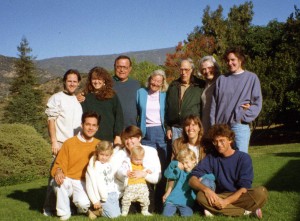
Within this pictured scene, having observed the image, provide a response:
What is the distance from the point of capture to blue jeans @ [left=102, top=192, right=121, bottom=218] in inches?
207

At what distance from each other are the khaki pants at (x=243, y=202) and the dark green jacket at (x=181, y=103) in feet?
4.24

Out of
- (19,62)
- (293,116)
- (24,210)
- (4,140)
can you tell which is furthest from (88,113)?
(19,62)

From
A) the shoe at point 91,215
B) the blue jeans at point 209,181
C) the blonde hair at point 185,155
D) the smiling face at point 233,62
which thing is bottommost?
the shoe at point 91,215

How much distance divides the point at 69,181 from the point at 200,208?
6.63 ft

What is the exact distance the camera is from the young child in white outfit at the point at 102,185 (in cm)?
529

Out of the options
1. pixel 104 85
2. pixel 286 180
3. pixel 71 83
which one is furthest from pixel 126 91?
pixel 286 180

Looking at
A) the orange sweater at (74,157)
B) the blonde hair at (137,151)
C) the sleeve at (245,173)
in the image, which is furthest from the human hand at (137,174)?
the sleeve at (245,173)

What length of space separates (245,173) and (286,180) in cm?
488

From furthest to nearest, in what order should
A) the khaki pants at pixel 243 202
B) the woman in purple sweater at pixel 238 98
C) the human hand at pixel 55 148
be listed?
the human hand at pixel 55 148, the woman in purple sweater at pixel 238 98, the khaki pants at pixel 243 202

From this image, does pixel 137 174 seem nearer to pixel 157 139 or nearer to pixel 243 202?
pixel 157 139

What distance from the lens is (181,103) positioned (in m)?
5.79

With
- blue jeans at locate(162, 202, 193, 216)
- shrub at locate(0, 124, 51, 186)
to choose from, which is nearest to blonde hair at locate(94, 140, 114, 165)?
blue jeans at locate(162, 202, 193, 216)

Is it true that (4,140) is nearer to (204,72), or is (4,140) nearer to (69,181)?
(69,181)

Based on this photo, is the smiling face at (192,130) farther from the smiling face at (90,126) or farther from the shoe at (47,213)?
the shoe at (47,213)
